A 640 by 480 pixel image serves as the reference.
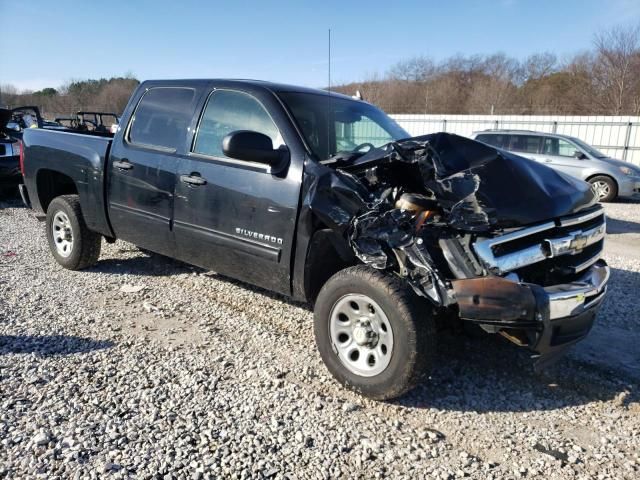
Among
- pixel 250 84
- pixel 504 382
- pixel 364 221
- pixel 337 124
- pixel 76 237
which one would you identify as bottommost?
pixel 504 382

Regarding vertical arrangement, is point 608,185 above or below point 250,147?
below

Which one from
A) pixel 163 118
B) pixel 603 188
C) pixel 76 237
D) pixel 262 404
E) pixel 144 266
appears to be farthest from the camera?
pixel 603 188

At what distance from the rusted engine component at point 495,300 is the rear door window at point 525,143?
10.3 metres

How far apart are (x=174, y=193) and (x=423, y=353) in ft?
8.13

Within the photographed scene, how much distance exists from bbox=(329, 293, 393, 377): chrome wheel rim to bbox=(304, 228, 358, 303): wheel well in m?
0.37

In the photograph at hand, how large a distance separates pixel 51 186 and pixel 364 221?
14.5 ft

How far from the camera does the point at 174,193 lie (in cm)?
407

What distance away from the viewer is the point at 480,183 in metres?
2.81

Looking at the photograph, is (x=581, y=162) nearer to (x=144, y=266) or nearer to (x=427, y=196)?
(x=427, y=196)

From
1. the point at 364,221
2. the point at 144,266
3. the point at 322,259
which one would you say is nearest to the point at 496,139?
the point at 144,266

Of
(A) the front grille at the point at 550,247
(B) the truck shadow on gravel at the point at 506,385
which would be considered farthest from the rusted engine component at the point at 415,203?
(B) the truck shadow on gravel at the point at 506,385

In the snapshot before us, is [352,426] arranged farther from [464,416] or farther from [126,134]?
[126,134]

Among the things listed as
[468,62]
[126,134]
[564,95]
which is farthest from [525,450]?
[468,62]

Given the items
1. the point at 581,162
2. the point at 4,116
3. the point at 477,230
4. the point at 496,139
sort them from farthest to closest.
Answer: the point at 496,139, the point at 581,162, the point at 4,116, the point at 477,230
